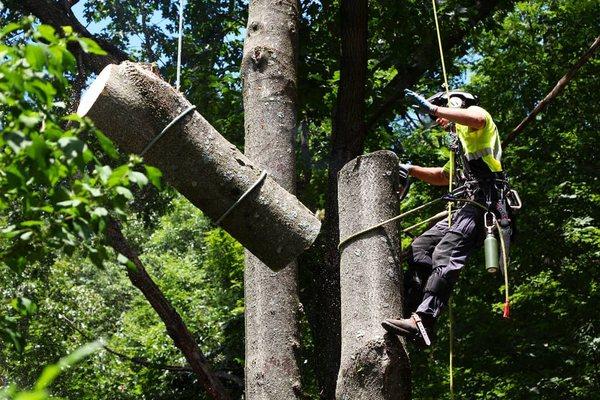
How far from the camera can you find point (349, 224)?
11.5 feet

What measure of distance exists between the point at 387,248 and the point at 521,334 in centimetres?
605

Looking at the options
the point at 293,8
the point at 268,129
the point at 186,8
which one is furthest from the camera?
the point at 186,8

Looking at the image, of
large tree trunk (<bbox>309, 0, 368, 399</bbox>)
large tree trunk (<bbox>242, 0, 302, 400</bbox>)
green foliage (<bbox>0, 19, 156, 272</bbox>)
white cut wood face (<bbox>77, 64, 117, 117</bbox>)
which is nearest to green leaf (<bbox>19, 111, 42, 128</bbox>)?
green foliage (<bbox>0, 19, 156, 272</bbox>)

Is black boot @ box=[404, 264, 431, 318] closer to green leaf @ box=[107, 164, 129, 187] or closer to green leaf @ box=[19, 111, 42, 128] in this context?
green leaf @ box=[107, 164, 129, 187]

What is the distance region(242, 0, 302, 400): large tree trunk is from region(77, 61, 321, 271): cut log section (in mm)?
244

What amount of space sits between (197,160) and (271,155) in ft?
1.83

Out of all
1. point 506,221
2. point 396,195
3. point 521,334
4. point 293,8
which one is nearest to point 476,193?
point 506,221

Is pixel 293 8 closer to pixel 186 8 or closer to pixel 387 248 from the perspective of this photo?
pixel 387 248

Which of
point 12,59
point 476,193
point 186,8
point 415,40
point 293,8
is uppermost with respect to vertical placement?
point 186,8

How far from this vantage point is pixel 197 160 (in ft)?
11.2

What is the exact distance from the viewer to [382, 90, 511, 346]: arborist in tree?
404 centimetres

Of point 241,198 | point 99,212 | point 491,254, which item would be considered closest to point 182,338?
point 491,254

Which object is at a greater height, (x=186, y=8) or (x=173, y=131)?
(x=186, y=8)

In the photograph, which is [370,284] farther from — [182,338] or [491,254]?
[182,338]
